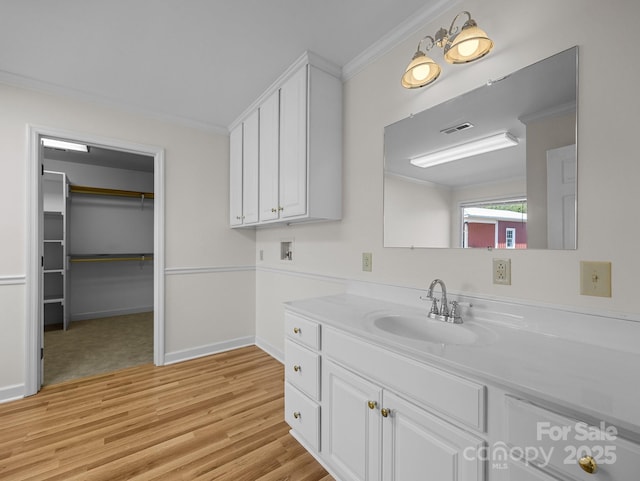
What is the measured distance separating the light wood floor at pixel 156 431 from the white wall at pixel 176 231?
1.57ft

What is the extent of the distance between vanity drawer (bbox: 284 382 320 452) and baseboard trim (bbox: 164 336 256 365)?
1575 mm

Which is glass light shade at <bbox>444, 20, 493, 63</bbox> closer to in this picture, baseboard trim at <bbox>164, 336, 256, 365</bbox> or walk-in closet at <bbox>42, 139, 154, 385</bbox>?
baseboard trim at <bbox>164, 336, 256, 365</bbox>

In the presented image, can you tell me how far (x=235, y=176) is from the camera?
9.92ft

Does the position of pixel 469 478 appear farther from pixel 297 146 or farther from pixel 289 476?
pixel 297 146

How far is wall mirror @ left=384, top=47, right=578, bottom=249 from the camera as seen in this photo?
3.76 ft

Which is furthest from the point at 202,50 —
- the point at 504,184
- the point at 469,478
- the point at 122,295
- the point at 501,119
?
the point at 122,295

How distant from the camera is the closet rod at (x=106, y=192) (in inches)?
166

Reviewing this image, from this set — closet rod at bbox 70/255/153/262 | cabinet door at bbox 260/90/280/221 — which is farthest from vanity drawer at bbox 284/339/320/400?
closet rod at bbox 70/255/153/262

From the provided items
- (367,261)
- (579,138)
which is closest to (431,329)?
(367,261)

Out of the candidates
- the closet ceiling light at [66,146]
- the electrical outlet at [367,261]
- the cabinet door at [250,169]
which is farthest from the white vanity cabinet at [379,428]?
the closet ceiling light at [66,146]

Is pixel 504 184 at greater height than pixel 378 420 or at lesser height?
greater

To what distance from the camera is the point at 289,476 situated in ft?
4.84

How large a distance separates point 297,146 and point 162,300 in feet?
6.60

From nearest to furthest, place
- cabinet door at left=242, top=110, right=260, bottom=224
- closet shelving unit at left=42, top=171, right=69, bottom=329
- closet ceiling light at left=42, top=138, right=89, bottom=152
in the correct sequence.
Result: cabinet door at left=242, top=110, right=260, bottom=224 → closet ceiling light at left=42, top=138, right=89, bottom=152 → closet shelving unit at left=42, top=171, right=69, bottom=329
